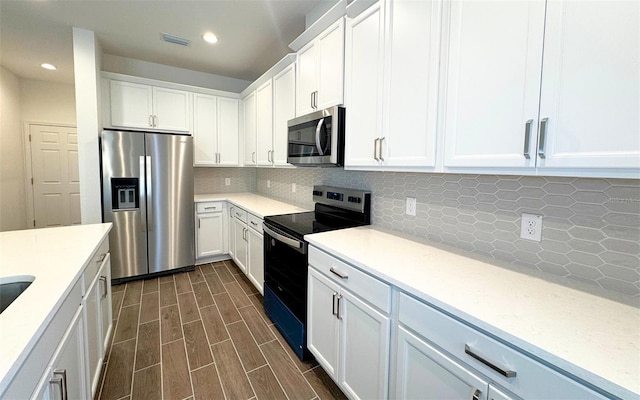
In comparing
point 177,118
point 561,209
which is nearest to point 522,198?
point 561,209

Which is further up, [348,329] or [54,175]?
[54,175]

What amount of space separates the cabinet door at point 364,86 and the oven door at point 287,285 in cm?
73

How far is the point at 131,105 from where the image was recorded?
132 inches

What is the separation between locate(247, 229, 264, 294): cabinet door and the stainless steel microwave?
2.90 ft

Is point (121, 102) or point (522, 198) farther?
point (121, 102)

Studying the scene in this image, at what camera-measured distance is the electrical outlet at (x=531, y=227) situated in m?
1.21

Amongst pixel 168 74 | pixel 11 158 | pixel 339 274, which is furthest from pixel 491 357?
pixel 11 158

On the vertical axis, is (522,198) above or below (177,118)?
below

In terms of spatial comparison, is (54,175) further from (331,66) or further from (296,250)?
(331,66)

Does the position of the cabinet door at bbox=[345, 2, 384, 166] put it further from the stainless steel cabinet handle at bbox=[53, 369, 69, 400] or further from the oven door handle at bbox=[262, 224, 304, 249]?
the stainless steel cabinet handle at bbox=[53, 369, 69, 400]

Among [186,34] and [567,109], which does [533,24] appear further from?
[186,34]

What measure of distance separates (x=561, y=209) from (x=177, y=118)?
4.03 metres

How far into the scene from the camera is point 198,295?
2863mm

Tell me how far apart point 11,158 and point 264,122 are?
14.0 feet
